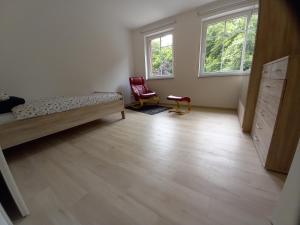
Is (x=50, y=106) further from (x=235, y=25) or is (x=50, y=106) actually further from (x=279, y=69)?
(x=235, y=25)

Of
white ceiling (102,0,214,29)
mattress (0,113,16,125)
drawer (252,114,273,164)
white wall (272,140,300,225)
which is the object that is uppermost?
white ceiling (102,0,214,29)

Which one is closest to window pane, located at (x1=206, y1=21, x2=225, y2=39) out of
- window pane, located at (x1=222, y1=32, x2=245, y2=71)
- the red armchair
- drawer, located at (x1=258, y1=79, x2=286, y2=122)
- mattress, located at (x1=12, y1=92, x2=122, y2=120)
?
window pane, located at (x1=222, y1=32, x2=245, y2=71)

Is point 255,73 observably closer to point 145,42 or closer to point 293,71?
point 293,71

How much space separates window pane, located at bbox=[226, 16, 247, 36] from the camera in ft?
9.33

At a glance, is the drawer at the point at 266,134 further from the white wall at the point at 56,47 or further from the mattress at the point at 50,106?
the white wall at the point at 56,47

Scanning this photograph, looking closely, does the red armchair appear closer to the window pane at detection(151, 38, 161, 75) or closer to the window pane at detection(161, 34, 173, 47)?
the window pane at detection(151, 38, 161, 75)

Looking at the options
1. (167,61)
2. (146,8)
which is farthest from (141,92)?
(146,8)

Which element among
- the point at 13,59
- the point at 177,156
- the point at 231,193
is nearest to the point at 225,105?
the point at 177,156

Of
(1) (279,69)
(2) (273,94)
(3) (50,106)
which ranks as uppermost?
(1) (279,69)

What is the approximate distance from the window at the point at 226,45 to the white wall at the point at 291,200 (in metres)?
2.66

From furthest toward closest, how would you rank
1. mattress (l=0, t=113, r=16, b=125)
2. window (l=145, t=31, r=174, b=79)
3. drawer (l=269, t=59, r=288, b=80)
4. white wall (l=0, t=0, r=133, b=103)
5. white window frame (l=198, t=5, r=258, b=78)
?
1. window (l=145, t=31, r=174, b=79)
2. white window frame (l=198, t=5, r=258, b=78)
3. white wall (l=0, t=0, r=133, b=103)
4. mattress (l=0, t=113, r=16, b=125)
5. drawer (l=269, t=59, r=288, b=80)

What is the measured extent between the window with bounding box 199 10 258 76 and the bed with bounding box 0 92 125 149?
2517mm

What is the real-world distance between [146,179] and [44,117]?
1546 mm

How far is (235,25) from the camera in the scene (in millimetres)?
2924
